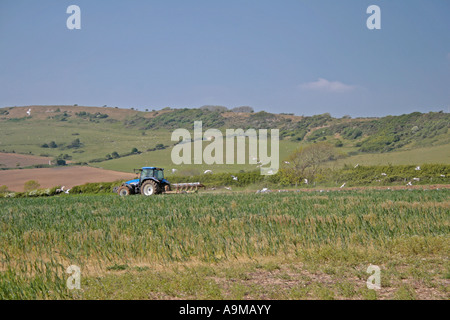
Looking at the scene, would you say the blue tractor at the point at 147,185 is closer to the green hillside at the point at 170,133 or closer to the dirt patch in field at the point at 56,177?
the green hillside at the point at 170,133

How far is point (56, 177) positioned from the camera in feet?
193

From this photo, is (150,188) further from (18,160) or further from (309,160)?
(18,160)

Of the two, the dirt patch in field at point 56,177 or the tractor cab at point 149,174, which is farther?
the dirt patch in field at point 56,177

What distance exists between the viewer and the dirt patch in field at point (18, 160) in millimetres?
74625

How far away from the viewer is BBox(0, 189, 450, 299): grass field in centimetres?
691

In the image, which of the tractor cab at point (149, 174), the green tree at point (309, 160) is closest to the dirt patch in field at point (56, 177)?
the green tree at point (309, 160)

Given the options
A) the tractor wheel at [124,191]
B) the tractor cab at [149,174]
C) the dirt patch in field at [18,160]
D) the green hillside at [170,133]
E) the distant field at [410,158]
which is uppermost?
the green hillside at [170,133]

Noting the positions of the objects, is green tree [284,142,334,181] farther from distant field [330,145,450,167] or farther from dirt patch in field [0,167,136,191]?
dirt patch in field [0,167,136,191]

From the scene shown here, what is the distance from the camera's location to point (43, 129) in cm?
12862

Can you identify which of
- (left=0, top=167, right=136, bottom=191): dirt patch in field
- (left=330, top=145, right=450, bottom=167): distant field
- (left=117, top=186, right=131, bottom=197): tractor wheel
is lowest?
(left=117, top=186, right=131, bottom=197): tractor wheel

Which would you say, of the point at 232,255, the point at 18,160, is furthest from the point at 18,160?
the point at 232,255

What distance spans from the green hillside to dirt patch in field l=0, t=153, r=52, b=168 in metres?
7.24

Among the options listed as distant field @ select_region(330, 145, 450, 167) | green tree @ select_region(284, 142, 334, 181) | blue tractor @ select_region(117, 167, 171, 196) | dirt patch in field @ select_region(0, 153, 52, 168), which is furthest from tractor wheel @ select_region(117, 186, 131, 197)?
dirt patch in field @ select_region(0, 153, 52, 168)
